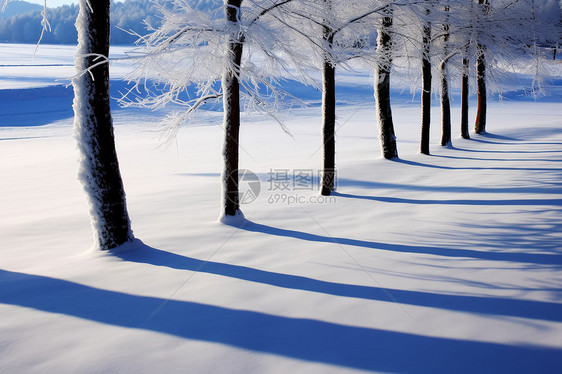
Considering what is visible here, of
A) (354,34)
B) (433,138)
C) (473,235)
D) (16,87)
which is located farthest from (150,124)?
(473,235)

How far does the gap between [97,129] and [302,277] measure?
330cm

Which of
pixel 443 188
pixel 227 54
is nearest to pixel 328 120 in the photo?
pixel 443 188

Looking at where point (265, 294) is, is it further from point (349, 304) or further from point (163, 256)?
point (163, 256)

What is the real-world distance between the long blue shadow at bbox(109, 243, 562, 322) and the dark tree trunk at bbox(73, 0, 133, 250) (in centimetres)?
58

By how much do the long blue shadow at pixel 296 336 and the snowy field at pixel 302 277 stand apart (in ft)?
0.05

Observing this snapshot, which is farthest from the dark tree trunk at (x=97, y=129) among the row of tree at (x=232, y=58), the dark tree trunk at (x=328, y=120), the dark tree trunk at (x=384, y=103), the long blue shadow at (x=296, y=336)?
the dark tree trunk at (x=384, y=103)

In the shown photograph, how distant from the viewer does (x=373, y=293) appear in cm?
425

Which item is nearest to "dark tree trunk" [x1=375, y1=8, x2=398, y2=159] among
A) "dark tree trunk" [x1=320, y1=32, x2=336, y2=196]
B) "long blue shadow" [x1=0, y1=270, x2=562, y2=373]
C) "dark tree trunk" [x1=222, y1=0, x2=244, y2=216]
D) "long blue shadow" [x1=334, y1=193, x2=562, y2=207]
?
"dark tree trunk" [x1=320, y1=32, x2=336, y2=196]

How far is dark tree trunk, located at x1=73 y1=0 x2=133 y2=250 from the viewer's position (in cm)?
540

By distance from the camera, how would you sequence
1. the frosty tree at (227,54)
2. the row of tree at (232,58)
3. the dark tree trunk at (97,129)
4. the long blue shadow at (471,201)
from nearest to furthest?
the dark tree trunk at (97,129), the row of tree at (232,58), the frosty tree at (227,54), the long blue shadow at (471,201)

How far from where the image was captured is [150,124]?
1039 inches

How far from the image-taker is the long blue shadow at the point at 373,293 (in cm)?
379

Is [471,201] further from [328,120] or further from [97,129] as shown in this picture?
[97,129]

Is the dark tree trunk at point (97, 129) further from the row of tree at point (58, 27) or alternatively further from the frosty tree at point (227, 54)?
the row of tree at point (58, 27)
